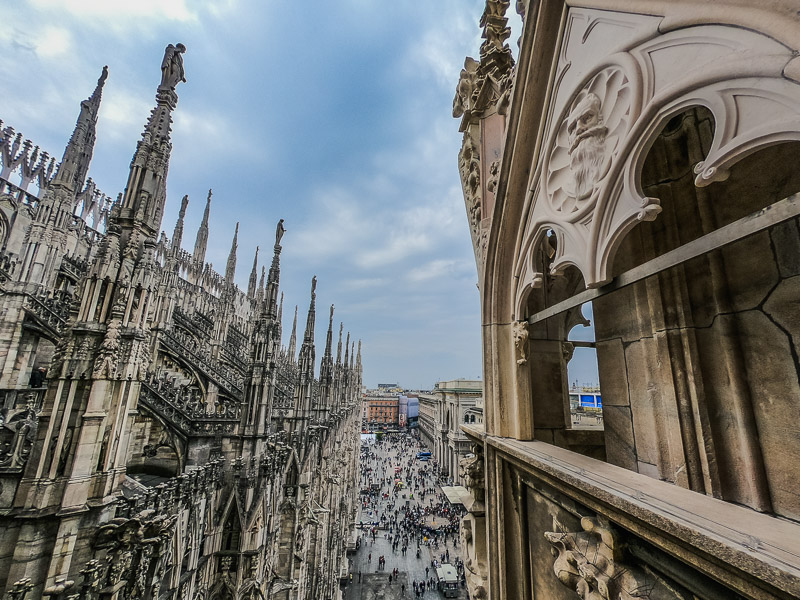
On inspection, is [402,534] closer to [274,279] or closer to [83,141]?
[274,279]

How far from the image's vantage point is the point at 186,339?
2392cm

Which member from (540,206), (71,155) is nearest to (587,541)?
(540,206)

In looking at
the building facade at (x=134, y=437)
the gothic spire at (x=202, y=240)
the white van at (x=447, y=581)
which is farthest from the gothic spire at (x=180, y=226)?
the white van at (x=447, y=581)

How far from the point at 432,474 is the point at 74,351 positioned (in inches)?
1878

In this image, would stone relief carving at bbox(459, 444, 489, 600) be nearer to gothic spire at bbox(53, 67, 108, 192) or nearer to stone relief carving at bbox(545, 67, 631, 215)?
stone relief carving at bbox(545, 67, 631, 215)

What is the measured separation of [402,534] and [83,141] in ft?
110

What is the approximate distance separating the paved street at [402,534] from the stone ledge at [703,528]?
2602 centimetres

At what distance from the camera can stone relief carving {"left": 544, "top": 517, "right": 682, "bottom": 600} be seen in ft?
4.86

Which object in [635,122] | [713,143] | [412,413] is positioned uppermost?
[635,122]

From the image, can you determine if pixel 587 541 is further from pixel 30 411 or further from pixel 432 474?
pixel 432 474

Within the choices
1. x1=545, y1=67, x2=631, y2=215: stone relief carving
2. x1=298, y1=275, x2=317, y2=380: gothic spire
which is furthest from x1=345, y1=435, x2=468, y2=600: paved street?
x1=545, y1=67, x2=631, y2=215: stone relief carving

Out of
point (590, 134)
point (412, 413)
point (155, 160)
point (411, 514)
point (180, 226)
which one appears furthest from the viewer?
point (412, 413)

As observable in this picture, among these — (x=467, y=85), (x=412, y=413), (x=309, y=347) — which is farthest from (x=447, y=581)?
(x=412, y=413)

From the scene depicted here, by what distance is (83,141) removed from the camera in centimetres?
1299
